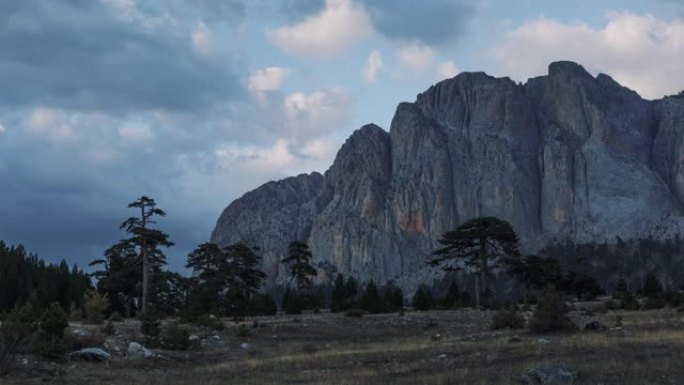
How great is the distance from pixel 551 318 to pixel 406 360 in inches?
356

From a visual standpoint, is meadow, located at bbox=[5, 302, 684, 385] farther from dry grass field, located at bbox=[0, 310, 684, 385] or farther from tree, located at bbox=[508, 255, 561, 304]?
tree, located at bbox=[508, 255, 561, 304]

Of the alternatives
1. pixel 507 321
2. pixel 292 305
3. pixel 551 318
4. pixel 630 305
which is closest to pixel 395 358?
pixel 551 318

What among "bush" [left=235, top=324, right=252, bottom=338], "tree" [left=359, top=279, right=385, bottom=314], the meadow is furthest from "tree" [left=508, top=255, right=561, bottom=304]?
"bush" [left=235, top=324, right=252, bottom=338]

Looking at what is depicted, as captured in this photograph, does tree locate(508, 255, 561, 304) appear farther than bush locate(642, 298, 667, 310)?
Yes

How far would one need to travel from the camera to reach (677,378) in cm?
1612

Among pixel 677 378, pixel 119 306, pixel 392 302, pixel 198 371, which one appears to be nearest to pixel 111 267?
pixel 119 306

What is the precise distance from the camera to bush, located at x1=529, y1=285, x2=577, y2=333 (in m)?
30.5

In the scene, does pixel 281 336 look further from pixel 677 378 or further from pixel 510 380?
pixel 677 378

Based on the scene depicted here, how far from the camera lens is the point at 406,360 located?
80.0 feet

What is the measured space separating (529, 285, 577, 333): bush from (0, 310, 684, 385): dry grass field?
2.52ft

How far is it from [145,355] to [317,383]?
1152cm

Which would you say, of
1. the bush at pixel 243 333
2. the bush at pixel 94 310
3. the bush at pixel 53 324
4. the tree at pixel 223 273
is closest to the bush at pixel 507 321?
the bush at pixel 243 333

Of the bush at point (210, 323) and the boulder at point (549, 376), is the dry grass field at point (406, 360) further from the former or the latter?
the bush at point (210, 323)

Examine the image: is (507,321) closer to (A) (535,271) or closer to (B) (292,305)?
(B) (292,305)
